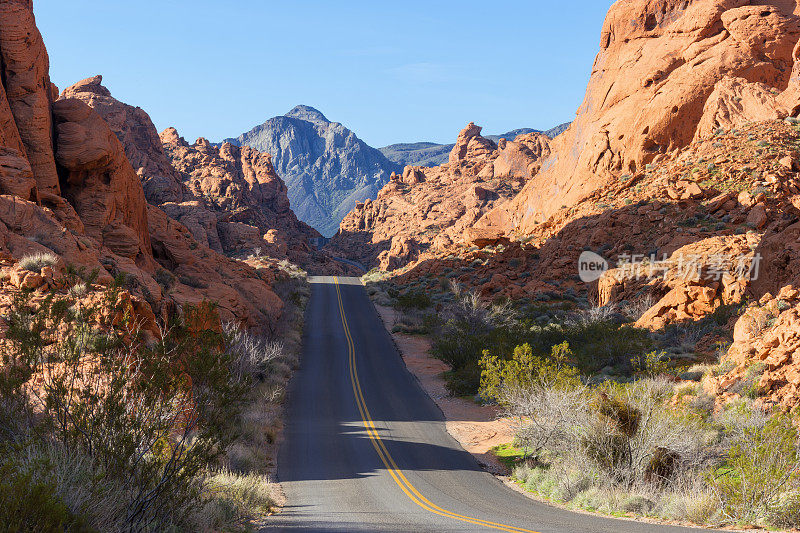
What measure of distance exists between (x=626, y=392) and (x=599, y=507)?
3040 millimetres

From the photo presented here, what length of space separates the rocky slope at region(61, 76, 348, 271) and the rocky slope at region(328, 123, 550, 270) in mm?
13553

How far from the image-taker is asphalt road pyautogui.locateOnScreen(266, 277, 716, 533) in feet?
37.3

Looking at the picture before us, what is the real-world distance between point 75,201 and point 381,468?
18.2 m

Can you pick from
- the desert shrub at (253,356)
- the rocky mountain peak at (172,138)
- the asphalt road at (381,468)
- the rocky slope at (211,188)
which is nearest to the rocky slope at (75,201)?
the desert shrub at (253,356)

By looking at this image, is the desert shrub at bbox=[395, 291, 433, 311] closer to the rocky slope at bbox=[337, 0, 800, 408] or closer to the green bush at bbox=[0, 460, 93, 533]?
the rocky slope at bbox=[337, 0, 800, 408]

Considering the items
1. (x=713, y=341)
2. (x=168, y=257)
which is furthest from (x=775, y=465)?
(x=168, y=257)

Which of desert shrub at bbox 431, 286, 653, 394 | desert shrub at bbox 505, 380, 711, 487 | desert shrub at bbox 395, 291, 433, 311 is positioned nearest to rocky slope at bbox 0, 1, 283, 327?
desert shrub at bbox 431, 286, 653, 394

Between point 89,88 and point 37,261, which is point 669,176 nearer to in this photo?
point 37,261

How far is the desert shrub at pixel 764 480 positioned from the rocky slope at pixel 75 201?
561 inches

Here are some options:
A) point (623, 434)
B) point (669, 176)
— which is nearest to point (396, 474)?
point (623, 434)

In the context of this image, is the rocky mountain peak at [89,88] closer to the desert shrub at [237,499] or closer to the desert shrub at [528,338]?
the desert shrub at [528,338]

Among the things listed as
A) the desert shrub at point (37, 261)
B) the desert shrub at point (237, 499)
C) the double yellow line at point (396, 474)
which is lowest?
the double yellow line at point (396, 474)

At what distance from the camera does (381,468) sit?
54.9ft

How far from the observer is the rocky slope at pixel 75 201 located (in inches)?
689
